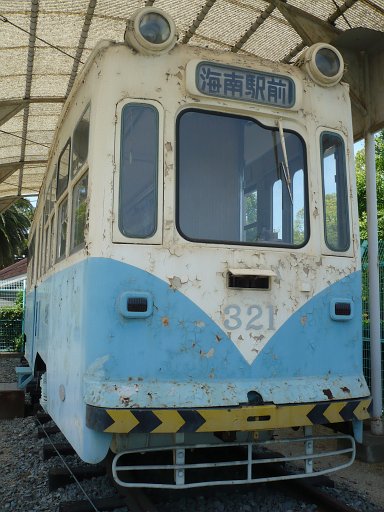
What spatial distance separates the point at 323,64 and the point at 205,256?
5.83ft

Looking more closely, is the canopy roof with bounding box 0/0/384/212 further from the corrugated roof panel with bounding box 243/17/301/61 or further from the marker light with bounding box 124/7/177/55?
the marker light with bounding box 124/7/177/55

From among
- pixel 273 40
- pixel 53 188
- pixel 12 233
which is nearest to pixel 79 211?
pixel 53 188

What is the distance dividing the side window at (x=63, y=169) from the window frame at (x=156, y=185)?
99 centimetres

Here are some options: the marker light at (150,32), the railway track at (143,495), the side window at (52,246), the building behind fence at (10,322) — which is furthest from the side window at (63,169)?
the building behind fence at (10,322)

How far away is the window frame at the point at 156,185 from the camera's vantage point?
356 centimetres

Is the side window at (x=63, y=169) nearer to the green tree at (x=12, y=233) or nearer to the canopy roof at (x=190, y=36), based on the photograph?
the canopy roof at (x=190, y=36)

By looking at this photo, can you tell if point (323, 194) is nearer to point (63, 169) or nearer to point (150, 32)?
point (150, 32)

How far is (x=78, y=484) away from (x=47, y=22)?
252 inches

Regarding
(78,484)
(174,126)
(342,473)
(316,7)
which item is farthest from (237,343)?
(316,7)

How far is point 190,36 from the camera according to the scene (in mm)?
8297

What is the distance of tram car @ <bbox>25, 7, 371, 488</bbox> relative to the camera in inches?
136

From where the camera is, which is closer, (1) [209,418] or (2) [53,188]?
(1) [209,418]

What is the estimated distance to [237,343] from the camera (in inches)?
143

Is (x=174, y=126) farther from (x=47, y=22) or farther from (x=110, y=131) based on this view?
(x=47, y=22)
